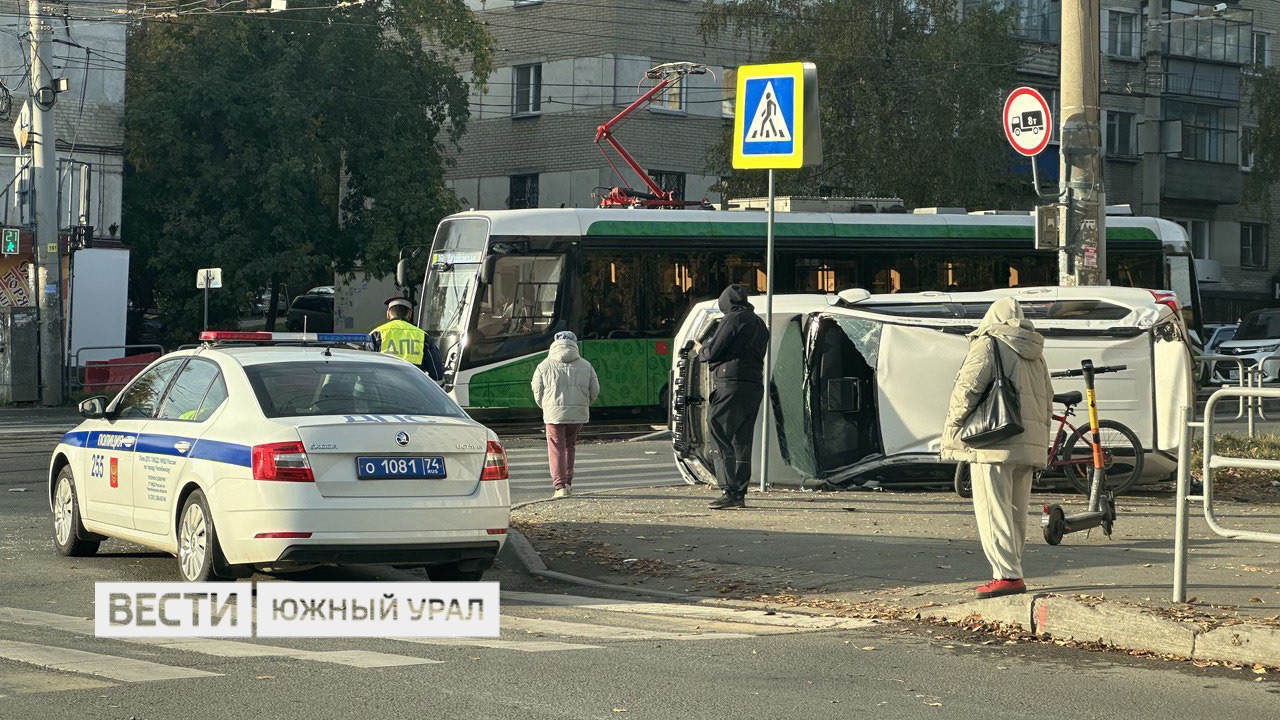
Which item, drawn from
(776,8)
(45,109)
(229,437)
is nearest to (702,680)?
(229,437)

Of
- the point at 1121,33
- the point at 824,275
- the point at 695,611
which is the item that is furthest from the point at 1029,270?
the point at 1121,33

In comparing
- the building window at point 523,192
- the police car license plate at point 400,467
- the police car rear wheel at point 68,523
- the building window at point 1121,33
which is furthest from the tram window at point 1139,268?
the building window at point 1121,33

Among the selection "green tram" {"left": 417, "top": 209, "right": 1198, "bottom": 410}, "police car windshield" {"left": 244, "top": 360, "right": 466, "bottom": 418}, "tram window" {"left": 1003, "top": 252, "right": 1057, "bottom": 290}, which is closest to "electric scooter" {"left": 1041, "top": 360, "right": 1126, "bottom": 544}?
"police car windshield" {"left": 244, "top": 360, "right": 466, "bottom": 418}

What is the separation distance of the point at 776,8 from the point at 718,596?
96.1ft

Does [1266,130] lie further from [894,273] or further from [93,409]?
[93,409]

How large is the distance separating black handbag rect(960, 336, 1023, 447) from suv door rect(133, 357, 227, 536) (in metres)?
4.39

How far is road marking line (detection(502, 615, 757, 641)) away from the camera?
8.66 metres

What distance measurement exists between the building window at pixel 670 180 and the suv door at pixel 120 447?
36.6m

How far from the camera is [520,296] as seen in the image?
24859mm

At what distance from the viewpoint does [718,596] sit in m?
10.4

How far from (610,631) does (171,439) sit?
10.9ft

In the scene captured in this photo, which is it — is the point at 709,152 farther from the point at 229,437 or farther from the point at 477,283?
the point at 229,437

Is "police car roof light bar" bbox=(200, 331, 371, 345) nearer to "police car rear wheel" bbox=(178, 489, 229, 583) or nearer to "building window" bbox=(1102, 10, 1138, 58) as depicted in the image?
"police car rear wheel" bbox=(178, 489, 229, 583)

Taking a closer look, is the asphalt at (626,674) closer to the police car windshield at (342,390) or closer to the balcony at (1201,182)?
the police car windshield at (342,390)
